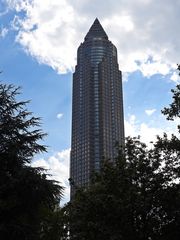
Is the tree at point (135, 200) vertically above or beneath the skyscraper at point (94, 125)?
beneath

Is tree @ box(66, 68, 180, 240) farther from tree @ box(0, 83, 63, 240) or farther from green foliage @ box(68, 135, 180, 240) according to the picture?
tree @ box(0, 83, 63, 240)

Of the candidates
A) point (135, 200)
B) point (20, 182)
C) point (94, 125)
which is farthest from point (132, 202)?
point (94, 125)

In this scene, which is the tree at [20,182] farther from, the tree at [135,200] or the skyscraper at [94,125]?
the skyscraper at [94,125]

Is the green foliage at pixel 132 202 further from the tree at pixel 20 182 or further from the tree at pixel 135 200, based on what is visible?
the tree at pixel 20 182

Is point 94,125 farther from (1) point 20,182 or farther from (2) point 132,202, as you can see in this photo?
(1) point 20,182

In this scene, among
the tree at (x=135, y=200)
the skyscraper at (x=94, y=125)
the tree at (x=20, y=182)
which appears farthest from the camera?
the skyscraper at (x=94, y=125)

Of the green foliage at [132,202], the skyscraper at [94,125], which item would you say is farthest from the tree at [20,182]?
the skyscraper at [94,125]

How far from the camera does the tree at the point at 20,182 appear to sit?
17.5 m

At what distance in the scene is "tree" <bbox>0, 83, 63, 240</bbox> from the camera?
57.3 feet

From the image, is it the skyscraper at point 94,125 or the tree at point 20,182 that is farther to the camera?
the skyscraper at point 94,125

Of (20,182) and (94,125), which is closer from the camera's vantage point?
(20,182)

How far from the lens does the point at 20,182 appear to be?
1762 centimetres

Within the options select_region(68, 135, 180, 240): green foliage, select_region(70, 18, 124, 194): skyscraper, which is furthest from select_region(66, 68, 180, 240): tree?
select_region(70, 18, 124, 194): skyscraper

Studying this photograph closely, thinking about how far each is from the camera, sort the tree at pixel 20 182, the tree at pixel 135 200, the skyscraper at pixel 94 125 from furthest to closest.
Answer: the skyscraper at pixel 94 125 → the tree at pixel 135 200 → the tree at pixel 20 182
